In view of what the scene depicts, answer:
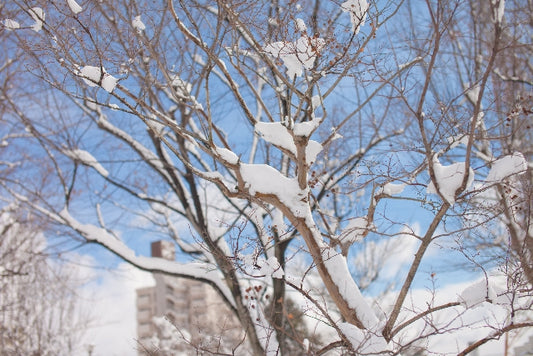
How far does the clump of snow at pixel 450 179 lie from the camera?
12.1 ft

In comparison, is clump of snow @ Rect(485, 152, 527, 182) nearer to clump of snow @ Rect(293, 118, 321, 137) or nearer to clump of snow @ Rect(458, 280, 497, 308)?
clump of snow @ Rect(458, 280, 497, 308)

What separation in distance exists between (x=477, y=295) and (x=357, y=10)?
8.19 ft

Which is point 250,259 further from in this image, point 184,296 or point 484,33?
point 184,296

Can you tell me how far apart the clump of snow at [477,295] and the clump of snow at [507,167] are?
915 millimetres

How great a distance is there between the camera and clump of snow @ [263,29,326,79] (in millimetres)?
3373

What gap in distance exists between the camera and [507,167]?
149 inches

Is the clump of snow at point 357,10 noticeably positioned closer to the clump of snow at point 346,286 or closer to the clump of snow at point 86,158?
the clump of snow at point 346,286

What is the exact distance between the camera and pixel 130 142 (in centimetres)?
759

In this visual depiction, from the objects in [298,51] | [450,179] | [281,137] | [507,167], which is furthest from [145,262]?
[507,167]

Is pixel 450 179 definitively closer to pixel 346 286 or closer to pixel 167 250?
pixel 346 286

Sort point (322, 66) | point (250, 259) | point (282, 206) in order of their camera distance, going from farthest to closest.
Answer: point (322, 66) < point (282, 206) < point (250, 259)

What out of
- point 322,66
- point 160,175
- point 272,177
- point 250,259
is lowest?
point 250,259

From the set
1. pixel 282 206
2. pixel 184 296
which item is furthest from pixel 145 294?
pixel 282 206

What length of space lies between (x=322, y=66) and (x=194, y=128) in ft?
13.5
